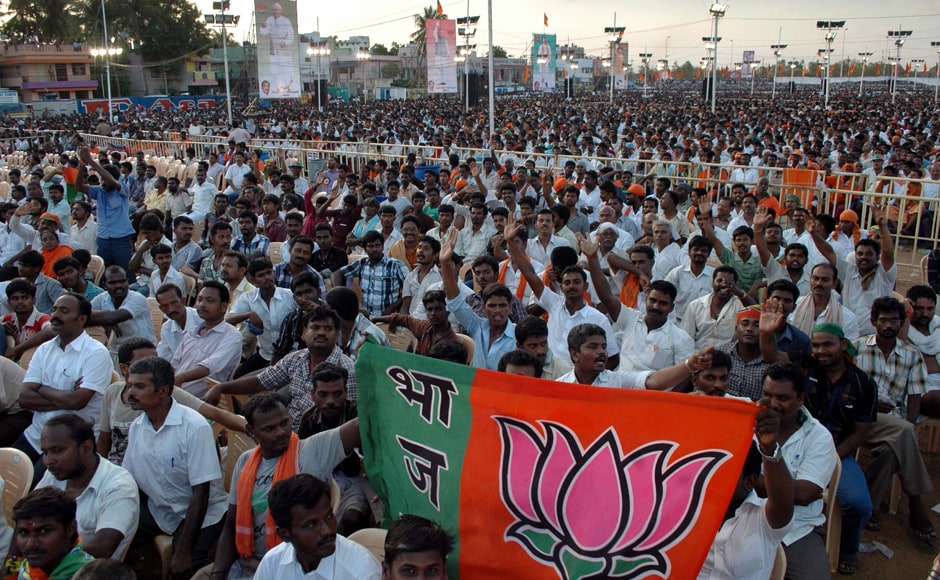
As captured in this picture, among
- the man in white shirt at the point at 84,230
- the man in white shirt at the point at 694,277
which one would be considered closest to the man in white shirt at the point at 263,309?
the man in white shirt at the point at 694,277

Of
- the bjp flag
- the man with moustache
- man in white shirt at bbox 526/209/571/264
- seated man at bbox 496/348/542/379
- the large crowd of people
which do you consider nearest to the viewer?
the bjp flag

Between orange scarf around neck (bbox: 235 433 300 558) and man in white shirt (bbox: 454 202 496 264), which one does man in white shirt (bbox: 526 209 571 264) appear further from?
orange scarf around neck (bbox: 235 433 300 558)

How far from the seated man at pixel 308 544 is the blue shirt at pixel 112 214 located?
7.67 metres

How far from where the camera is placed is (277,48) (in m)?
20.0

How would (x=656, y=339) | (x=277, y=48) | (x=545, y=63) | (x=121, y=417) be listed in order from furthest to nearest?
1. (x=545, y=63)
2. (x=277, y=48)
3. (x=656, y=339)
4. (x=121, y=417)

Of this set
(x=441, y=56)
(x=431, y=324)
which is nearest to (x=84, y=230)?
(x=431, y=324)

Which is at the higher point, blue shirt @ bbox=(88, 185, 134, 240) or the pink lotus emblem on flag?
blue shirt @ bbox=(88, 185, 134, 240)

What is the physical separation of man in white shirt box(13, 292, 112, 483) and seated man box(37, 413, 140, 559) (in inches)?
45.0

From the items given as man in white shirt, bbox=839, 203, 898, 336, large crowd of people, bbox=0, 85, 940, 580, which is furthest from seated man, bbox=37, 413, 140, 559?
man in white shirt, bbox=839, 203, 898, 336

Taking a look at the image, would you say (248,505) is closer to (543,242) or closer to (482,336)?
(482,336)

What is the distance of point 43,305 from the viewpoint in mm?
6742

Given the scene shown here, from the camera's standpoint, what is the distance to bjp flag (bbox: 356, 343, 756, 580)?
103 inches

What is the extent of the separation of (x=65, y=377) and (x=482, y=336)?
8.90 feet

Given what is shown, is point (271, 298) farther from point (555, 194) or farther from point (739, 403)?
point (555, 194)
